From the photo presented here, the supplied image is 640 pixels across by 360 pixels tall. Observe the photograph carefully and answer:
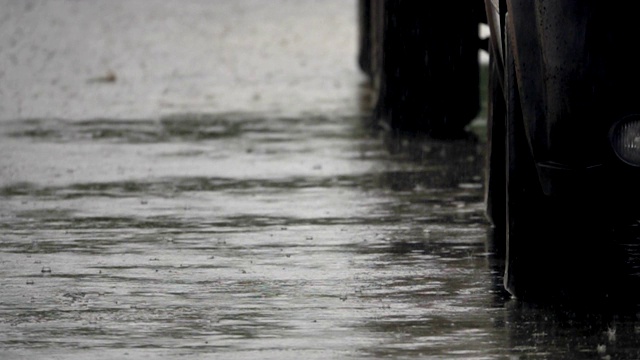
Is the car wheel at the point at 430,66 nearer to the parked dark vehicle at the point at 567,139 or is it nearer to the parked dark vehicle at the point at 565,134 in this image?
the parked dark vehicle at the point at 567,139

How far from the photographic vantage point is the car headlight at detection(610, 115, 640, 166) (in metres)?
7.10

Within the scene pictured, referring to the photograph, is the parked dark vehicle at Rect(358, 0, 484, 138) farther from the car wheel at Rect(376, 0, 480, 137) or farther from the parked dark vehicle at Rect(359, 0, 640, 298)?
the parked dark vehicle at Rect(359, 0, 640, 298)

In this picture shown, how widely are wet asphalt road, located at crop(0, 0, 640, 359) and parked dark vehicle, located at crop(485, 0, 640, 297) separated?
0.79 ft

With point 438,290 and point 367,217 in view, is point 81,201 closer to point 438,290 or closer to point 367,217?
point 367,217

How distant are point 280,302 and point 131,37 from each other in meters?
18.6

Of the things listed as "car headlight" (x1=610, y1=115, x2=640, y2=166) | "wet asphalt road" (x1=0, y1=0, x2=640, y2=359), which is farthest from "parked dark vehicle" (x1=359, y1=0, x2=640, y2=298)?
"wet asphalt road" (x1=0, y1=0, x2=640, y2=359)

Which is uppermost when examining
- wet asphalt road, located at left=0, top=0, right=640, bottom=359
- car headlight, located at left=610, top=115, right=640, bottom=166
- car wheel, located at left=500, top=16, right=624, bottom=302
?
car headlight, located at left=610, top=115, right=640, bottom=166

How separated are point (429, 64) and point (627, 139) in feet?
22.2

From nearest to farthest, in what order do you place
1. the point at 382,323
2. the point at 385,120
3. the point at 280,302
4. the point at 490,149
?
1. the point at 382,323
2. the point at 280,302
3. the point at 490,149
4. the point at 385,120

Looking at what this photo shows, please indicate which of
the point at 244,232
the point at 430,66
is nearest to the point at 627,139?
the point at 244,232

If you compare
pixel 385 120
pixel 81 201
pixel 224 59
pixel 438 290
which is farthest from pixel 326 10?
pixel 438 290

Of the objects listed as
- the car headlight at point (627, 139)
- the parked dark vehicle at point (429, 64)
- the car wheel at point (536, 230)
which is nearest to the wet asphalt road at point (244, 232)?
the car wheel at point (536, 230)

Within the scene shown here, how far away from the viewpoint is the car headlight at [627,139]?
7.10 meters

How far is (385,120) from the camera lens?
48.5ft
